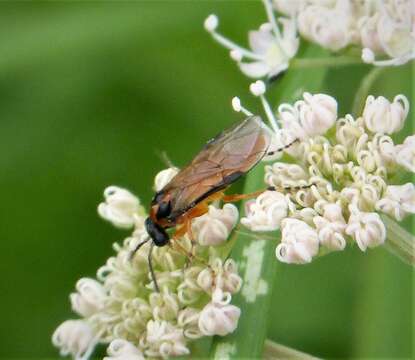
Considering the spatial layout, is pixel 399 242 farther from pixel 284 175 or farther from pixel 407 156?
pixel 284 175

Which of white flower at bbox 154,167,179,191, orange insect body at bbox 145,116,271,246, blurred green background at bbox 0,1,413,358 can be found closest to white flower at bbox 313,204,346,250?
orange insect body at bbox 145,116,271,246

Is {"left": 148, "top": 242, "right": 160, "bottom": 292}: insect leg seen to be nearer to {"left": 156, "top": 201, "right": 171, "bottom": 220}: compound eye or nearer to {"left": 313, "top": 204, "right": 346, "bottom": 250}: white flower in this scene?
{"left": 156, "top": 201, "right": 171, "bottom": 220}: compound eye

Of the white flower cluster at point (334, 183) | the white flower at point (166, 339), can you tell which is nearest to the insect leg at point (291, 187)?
the white flower cluster at point (334, 183)

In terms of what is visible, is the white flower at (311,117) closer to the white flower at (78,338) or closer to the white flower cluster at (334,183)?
the white flower cluster at (334,183)

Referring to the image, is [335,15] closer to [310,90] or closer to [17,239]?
[310,90]

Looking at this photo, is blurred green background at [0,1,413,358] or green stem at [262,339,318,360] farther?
blurred green background at [0,1,413,358]

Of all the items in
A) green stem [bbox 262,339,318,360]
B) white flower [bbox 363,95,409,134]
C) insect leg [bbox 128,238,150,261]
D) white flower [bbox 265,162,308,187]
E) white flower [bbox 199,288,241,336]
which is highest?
white flower [bbox 363,95,409,134]

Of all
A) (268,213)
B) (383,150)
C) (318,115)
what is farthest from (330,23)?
(268,213)

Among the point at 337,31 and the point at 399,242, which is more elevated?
the point at 337,31
